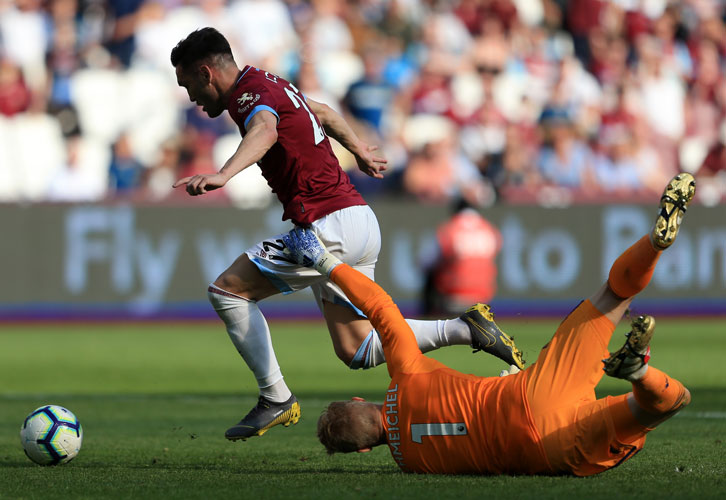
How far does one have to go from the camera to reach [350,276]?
5918mm

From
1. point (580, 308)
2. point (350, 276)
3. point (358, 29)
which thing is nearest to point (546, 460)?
point (580, 308)

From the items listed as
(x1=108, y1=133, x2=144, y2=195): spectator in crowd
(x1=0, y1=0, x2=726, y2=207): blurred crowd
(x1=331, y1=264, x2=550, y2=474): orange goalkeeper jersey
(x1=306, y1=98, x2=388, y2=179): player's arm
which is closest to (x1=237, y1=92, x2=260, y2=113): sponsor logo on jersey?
(x1=306, y1=98, x2=388, y2=179): player's arm

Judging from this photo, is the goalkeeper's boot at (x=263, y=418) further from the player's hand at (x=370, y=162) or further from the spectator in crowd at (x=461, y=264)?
the spectator in crowd at (x=461, y=264)

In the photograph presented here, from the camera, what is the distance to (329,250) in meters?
6.57

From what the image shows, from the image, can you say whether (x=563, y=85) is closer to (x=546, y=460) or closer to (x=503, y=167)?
(x=503, y=167)

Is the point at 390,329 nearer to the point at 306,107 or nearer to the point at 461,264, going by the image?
the point at 306,107

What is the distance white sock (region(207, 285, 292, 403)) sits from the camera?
21.8 ft

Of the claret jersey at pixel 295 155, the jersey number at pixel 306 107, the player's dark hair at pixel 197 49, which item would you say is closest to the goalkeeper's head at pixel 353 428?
the claret jersey at pixel 295 155

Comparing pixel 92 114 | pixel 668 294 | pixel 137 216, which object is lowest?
pixel 668 294

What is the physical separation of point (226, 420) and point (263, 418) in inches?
75.8

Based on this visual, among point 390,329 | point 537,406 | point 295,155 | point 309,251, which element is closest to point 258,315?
point 309,251

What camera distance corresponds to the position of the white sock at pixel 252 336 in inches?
261

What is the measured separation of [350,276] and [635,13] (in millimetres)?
15655

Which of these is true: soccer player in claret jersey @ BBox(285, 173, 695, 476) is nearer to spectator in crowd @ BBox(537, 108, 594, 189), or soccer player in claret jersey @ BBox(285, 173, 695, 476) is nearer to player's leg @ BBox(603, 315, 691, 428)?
player's leg @ BBox(603, 315, 691, 428)
